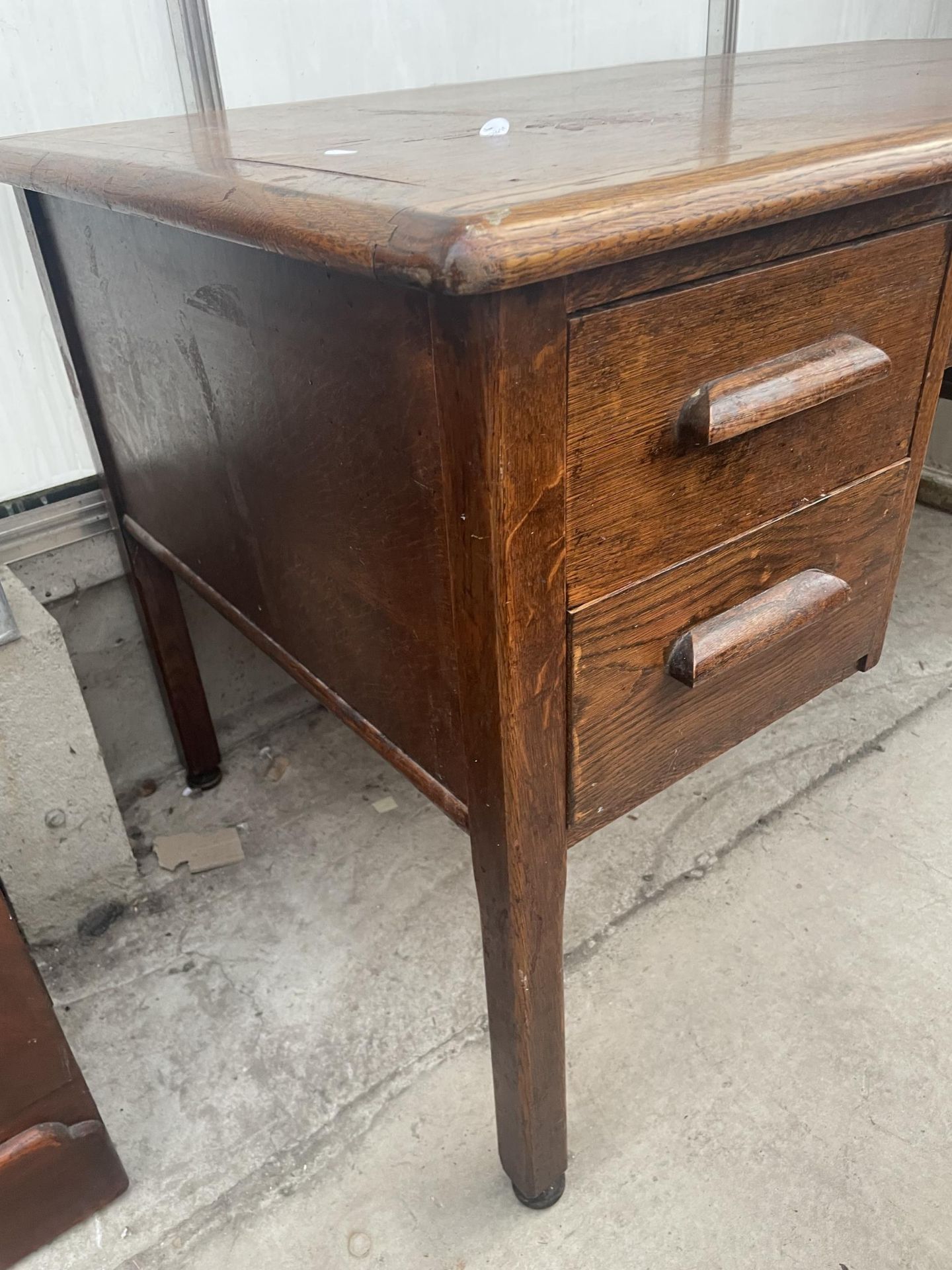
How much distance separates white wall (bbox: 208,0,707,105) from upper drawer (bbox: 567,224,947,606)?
87 centimetres

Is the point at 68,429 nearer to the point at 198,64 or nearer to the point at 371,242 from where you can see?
the point at 198,64

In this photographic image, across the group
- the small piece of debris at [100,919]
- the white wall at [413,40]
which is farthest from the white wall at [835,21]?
the small piece of debris at [100,919]

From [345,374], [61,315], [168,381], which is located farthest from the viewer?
[61,315]

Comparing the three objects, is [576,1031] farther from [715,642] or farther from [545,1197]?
[715,642]

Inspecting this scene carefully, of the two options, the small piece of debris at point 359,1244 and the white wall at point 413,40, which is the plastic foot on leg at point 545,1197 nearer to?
the small piece of debris at point 359,1244

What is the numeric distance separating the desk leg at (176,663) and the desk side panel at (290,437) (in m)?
0.21

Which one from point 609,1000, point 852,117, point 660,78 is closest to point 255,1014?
point 609,1000

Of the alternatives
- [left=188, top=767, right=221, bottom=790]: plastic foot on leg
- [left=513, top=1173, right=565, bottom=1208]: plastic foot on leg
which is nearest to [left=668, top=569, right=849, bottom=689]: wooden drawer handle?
[left=513, top=1173, right=565, bottom=1208]: plastic foot on leg

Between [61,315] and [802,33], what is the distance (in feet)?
4.85

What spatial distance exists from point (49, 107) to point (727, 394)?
924mm

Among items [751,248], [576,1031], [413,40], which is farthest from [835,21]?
[576,1031]

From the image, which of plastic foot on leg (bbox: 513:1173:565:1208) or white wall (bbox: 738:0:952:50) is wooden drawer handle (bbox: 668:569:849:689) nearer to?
plastic foot on leg (bbox: 513:1173:565:1208)

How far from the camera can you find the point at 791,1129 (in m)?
1.00

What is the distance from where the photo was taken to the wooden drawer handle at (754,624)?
2.29ft
